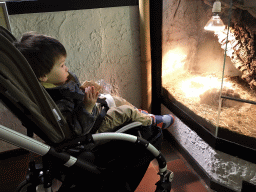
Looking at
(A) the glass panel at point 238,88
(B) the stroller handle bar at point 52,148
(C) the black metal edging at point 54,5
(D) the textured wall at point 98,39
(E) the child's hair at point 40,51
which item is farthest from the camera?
(D) the textured wall at point 98,39

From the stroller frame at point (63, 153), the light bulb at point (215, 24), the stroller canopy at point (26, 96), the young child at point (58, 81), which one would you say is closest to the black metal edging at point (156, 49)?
the light bulb at point (215, 24)

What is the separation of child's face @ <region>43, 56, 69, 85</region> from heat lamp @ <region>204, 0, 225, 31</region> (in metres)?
1.15

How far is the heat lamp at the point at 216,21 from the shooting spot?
5.06 feet

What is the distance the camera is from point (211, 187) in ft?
Answer: 5.90

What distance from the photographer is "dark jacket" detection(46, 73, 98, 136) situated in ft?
3.63

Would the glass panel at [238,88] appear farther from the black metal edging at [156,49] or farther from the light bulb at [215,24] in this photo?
the black metal edging at [156,49]

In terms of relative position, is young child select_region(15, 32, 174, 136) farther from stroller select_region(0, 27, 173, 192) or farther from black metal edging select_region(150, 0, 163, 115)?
black metal edging select_region(150, 0, 163, 115)

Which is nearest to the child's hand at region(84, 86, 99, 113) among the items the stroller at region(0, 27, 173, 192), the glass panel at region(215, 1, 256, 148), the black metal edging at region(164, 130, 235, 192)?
the stroller at region(0, 27, 173, 192)

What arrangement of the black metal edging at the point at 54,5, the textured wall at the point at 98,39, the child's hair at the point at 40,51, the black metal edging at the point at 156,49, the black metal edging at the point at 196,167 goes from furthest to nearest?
1. the black metal edging at the point at 156,49
2. the textured wall at the point at 98,39
3. the black metal edging at the point at 54,5
4. the black metal edging at the point at 196,167
5. the child's hair at the point at 40,51

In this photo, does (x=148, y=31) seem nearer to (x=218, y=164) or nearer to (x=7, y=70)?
(x=218, y=164)

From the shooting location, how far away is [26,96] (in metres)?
0.92

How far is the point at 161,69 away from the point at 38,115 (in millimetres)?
1616

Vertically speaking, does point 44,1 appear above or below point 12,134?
above

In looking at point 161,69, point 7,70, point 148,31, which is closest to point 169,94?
point 161,69
